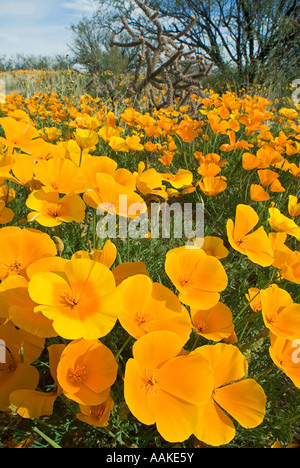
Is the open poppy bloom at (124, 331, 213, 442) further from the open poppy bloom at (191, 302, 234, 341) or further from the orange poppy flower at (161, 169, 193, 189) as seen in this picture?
the orange poppy flower at (161, 169, 193, 189)

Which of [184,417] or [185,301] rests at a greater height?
[185,301]

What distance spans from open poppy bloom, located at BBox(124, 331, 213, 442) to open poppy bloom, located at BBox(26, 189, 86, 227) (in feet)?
1.39

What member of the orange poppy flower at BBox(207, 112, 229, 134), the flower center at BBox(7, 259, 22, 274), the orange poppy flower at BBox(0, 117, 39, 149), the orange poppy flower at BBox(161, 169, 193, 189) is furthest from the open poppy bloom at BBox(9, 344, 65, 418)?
the orange poppy flower at BBox(207, 112, 229, 134)

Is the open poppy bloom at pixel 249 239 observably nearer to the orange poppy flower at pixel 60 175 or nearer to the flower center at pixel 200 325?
the flower center at pixel 200 325

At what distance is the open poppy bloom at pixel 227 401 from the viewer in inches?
28.1

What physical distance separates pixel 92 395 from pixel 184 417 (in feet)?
0.70

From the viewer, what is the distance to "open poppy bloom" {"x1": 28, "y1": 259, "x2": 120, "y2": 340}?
0.65 meters

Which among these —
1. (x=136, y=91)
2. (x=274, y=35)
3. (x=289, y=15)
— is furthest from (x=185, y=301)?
(x=289, y=15)

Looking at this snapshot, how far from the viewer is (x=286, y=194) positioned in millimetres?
2641

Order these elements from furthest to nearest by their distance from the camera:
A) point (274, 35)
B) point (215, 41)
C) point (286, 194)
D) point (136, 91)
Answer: point (215, 41)
point (274, 35)
point (136, 91)
point (286, 194)

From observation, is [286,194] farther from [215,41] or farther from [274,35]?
[215,41]

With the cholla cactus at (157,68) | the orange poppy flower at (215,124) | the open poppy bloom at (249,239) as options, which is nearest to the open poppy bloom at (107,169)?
the open poppy bloom at (249,239)
